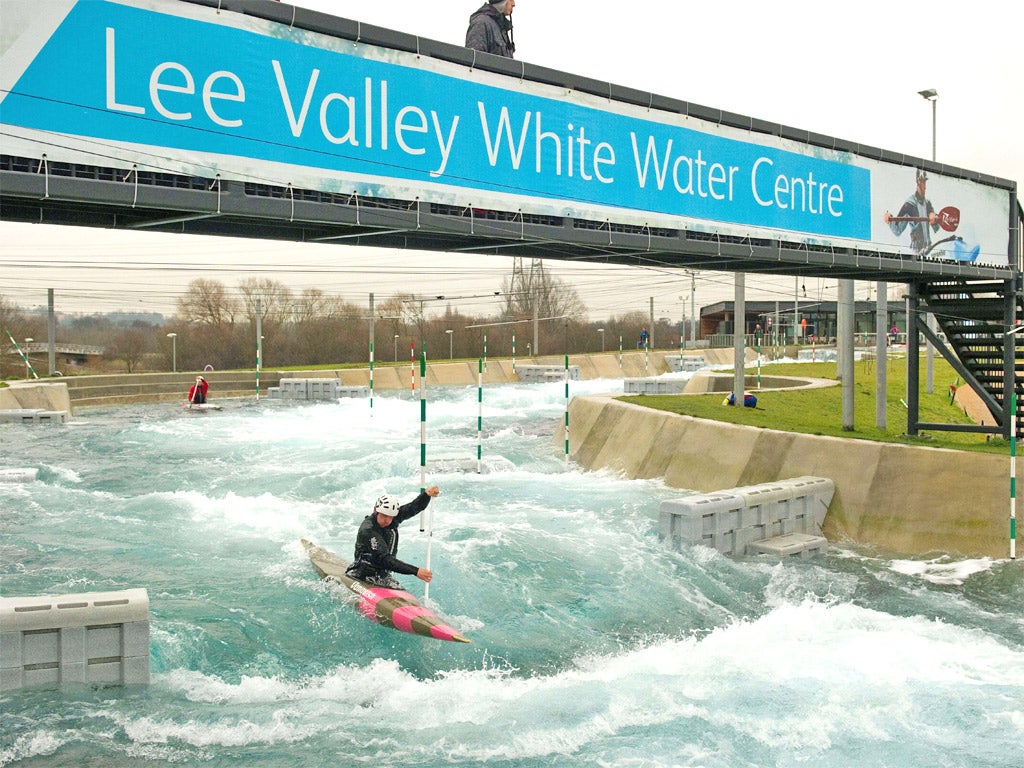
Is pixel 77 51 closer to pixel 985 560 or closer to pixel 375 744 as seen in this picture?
pixel 375 744

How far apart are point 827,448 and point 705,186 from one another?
16.9ft

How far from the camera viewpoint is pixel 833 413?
22.3m

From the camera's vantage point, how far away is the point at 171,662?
9031mm

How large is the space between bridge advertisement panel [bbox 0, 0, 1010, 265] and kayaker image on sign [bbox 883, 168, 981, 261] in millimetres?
3445

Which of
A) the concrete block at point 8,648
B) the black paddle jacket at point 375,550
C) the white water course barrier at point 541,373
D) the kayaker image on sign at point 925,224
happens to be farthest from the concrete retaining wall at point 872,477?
the white water course barrier at point 541,373

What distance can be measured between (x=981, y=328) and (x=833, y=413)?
5.59 m

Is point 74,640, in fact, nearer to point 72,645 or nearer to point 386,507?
point 72,645

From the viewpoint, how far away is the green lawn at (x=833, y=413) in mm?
16680

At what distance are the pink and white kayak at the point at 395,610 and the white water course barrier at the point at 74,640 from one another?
2402 millimetres

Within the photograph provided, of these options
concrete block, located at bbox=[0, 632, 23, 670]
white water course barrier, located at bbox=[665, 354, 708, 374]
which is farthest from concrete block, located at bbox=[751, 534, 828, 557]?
white water course barrier, located at bbox=[665, 354, 708, 374]

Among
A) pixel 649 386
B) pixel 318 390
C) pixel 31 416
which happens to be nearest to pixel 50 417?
pixel 31 416

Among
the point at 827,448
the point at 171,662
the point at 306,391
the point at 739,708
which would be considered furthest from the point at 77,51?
the point at 306,391

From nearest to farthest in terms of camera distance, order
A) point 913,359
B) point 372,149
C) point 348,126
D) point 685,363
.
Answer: point 348,126, point 372,149, point 913,359, point 685,363

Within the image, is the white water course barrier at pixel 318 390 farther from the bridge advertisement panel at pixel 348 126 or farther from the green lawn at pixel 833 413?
the bridge advertisement panel at pixel 348 126
